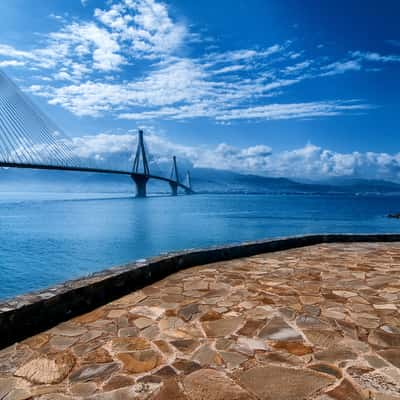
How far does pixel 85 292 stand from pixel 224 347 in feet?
4.31

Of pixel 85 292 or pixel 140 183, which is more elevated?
pixel 85 292

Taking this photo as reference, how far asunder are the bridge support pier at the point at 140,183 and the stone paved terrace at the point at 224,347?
4417 cm

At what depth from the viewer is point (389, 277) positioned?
3.59 m

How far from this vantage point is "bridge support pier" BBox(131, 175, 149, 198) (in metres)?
48.6

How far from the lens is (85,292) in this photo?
2.72 metres

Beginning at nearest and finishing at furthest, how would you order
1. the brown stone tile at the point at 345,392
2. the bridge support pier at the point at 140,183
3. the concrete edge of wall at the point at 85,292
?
the brown stone tile at the point at 345,392, the concrete edge of wall at the point at 85,292, the bridge support pier at the point at 140,183

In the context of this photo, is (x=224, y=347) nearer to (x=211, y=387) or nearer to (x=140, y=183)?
(x=211, y=387)

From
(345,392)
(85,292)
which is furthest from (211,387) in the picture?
(85,292)

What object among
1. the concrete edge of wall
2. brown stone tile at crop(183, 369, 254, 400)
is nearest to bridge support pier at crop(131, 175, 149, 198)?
the concrete edge of wall

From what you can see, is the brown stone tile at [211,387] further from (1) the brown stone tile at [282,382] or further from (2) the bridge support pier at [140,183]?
(2) the bridge support pier at [140,183]

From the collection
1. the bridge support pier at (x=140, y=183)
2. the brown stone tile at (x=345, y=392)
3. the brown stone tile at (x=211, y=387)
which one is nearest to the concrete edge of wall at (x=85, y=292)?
the brown stone tile at (x=211, y=387)

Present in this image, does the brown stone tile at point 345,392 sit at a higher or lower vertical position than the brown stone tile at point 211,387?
higher

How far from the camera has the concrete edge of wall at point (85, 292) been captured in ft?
7.29

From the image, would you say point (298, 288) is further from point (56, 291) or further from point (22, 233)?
point (22, 233)
